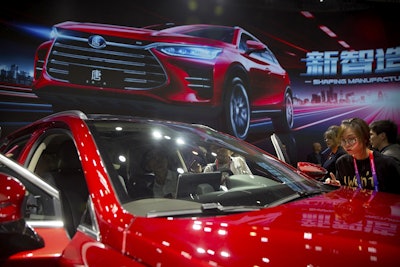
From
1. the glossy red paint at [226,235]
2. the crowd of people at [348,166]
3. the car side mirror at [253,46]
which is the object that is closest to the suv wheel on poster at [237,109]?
the car side mirror at [253,46]

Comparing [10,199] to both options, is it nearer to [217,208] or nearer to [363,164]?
[217,208]

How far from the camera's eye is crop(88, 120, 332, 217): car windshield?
5.59 ft

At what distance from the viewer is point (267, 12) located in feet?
29.3

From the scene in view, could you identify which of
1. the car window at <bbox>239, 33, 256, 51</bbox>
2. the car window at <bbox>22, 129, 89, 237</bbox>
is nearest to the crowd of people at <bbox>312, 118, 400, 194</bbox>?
the car window at <bbox>22, 129, 89, 237</bbox>

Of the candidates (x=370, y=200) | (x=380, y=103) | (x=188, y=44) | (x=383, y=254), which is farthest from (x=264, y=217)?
(x=380, y=103)

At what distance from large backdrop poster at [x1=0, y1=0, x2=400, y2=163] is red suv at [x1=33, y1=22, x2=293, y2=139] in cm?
2

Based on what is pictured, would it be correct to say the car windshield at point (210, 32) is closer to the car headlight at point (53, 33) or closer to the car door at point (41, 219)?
the car headlight at point (53, 33)

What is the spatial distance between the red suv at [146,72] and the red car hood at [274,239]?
5.65 meters

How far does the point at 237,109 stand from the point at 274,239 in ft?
21.8

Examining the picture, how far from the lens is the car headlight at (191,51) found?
22.8 ft

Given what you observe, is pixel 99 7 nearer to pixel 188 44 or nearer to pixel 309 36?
pixel 188 44

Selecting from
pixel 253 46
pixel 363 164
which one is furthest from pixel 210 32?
pixel 363 164

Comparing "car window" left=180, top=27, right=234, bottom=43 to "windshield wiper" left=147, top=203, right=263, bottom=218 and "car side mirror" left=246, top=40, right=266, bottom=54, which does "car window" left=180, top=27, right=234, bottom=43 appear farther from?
"windshield wiper" left=147, top=203, right=263, bottom=218

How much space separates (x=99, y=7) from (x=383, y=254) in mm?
7953
